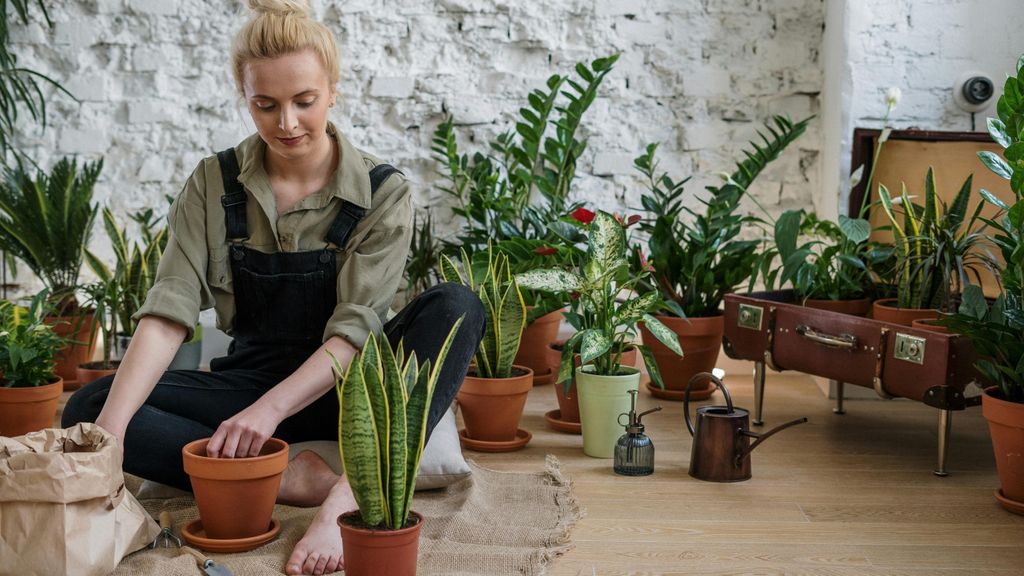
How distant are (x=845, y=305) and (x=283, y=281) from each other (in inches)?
70.2

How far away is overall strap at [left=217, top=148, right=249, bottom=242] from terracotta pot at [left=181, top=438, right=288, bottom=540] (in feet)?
1.53

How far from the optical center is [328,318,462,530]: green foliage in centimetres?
170

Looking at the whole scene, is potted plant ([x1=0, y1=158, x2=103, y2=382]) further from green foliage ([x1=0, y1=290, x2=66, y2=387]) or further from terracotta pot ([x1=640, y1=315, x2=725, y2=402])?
terracotta pot ([x1=640, y1=315, x2=725, y2=402])

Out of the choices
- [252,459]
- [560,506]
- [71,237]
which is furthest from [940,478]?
[71,237]

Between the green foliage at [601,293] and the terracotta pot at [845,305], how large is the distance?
62 cm

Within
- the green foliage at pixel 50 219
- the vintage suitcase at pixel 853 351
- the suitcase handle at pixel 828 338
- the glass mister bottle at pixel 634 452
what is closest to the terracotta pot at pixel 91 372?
the green foliage at pixel 50 219

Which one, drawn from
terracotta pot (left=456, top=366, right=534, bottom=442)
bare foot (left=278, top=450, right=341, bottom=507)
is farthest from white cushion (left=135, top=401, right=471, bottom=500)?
terracotta pot (left=456, top=366, right=534, bottom=442)

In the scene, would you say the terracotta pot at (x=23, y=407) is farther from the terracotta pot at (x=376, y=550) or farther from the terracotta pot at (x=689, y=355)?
the terracotta pot at (x=689, y=355)

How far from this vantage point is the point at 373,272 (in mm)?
2180

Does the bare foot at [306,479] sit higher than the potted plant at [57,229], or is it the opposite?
the potted plant at [57,229]

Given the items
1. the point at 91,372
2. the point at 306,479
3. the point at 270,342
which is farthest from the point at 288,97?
the point at 91,372

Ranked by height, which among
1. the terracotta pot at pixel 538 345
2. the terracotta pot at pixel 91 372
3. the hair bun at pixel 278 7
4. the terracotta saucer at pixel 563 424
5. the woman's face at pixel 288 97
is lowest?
the terracotta saucer at pixel 563 424

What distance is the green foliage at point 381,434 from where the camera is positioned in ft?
5.57

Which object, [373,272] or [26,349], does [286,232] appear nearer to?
[373,272]
